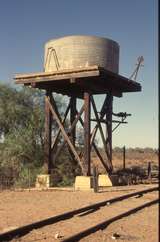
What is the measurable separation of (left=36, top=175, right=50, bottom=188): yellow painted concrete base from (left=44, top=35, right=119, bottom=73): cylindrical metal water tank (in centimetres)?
518

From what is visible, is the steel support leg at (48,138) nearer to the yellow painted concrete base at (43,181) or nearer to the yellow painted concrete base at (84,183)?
the yellow painted concrete base at (43,181)

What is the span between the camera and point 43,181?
73.5 feet

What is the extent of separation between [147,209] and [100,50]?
9934 millimetres

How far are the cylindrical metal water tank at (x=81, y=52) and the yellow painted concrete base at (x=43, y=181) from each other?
5.18 m

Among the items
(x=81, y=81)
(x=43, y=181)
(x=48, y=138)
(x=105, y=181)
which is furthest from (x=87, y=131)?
(x=43, y=181)

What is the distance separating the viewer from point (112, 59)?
2295 centimetres

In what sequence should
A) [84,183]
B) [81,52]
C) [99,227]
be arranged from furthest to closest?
[81,52] < [84,183] < [99,227]

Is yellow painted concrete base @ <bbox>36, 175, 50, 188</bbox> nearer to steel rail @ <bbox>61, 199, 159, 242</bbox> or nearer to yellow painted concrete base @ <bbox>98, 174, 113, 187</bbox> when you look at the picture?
yellow painted concrete base @ <bbox>98, 174, 113, 187</bbox>

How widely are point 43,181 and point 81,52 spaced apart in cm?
630

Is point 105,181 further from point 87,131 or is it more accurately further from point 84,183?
point 87,131

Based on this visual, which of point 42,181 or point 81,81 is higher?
point 81,81

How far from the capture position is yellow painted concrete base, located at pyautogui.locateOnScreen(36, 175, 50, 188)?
22.3 meters

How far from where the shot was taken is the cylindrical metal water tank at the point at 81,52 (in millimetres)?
22141

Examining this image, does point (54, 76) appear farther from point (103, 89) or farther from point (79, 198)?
point (79, 198)
